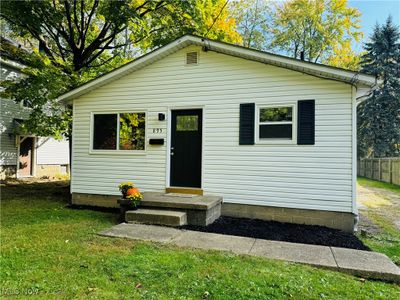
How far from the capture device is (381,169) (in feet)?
56.3

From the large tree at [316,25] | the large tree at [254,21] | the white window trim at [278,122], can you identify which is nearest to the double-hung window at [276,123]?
the white window trim at [278,122]

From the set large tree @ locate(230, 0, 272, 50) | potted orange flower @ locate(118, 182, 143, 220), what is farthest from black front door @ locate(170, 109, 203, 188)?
large tree @ locate(230, 0, 272, 50)

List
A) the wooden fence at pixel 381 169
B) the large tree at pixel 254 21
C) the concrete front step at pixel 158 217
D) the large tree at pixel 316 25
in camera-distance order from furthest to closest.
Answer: the large tree at pixel 254 21, the large tree at pixel 316 25, the wooden fence at pixel 381 169, the concrete front step at pixel 158 217

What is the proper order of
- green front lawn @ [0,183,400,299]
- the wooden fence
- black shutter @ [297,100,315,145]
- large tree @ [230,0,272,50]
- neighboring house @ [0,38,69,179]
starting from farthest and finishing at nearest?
large tree @ [230,0,272,50]
the wooden fence
neighboring house @ [0,38,69,179]
black shutter @ [297,100,315,145]
green front lawn @ [0,183,400,299]

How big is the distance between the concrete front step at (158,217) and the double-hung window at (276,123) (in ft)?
8.07

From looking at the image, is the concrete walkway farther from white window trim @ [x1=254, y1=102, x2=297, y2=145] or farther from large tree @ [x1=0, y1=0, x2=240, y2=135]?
large tree @ [x1=0, y1=0, x2=240, y2=135]

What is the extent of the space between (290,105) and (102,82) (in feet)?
16.1

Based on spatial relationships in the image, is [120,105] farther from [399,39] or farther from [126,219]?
[399,39]

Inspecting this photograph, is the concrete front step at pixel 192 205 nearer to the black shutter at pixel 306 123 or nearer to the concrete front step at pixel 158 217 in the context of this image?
the concrete front step at pixel 158 217

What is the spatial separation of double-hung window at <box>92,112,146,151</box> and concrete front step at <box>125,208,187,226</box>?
7.10 ft

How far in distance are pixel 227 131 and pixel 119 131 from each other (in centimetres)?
298

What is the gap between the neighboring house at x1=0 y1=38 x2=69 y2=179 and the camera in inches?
534

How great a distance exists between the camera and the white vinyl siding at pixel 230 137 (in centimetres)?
571

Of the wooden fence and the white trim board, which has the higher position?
the white trim board
